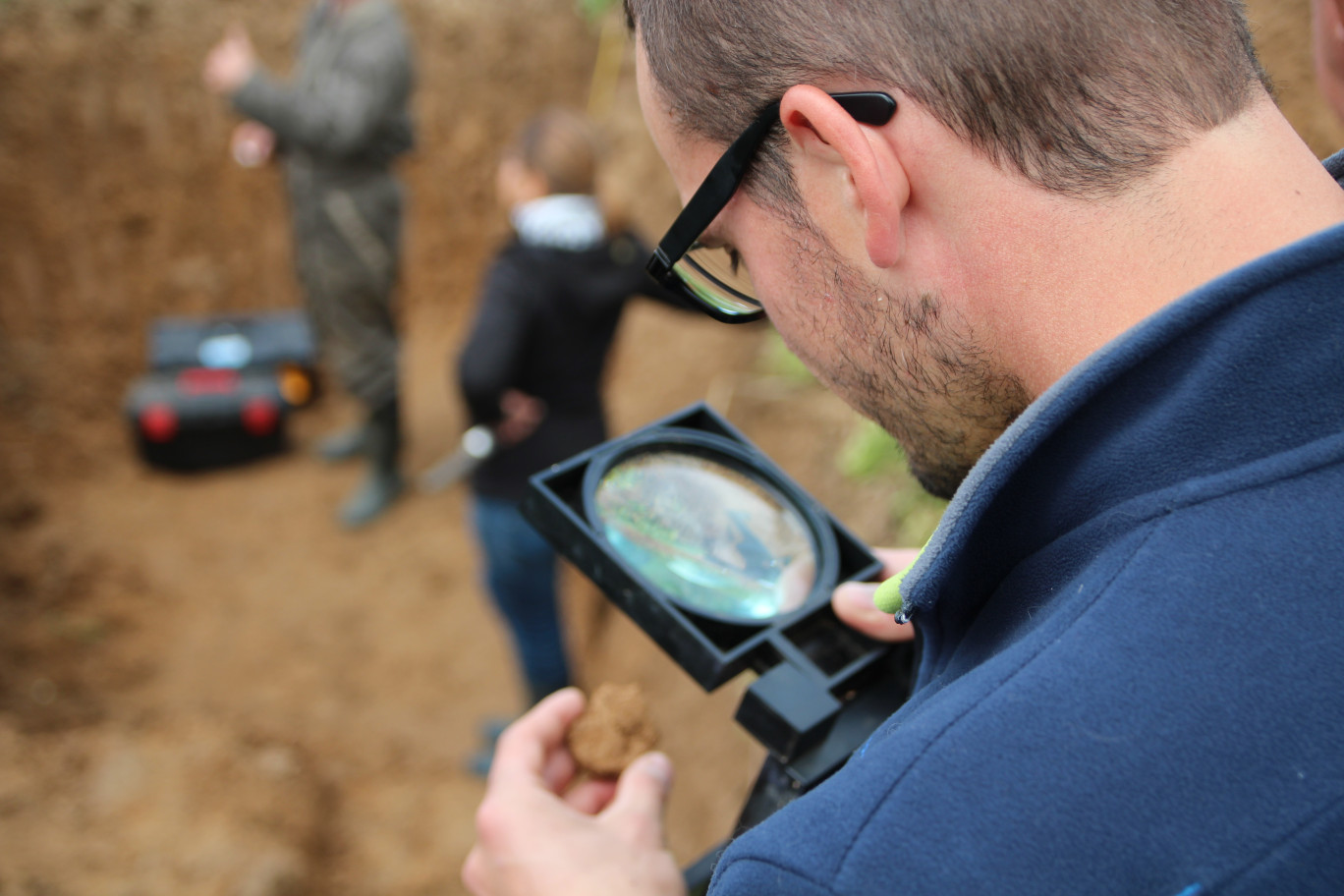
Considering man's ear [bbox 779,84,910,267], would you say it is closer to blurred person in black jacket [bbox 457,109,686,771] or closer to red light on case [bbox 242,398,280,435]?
blurred person in black jacket [bbox 457,109,686,771]

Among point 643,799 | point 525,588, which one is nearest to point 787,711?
point 643,799

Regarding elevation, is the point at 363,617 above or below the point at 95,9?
below

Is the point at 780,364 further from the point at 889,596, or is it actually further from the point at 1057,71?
the point at 1057,71

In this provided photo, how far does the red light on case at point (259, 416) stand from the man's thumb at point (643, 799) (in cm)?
457

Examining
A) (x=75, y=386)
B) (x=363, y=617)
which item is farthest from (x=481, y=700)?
(x=75, y=386)

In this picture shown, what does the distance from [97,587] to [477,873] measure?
422 cm

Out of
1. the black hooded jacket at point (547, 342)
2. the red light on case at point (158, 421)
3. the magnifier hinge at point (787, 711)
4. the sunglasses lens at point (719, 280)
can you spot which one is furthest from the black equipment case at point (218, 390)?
the magnifier hinge at point (787, 711)

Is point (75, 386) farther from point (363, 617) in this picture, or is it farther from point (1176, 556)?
point (1176, 556)

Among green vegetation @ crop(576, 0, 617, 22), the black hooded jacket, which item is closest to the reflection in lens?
the black hooded jacket

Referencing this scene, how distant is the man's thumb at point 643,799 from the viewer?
1.22 meters

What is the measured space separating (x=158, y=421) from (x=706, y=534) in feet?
15.5

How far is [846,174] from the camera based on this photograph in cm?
91

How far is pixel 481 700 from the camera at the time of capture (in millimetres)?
4371

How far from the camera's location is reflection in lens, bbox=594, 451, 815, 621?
1302 millimetres
